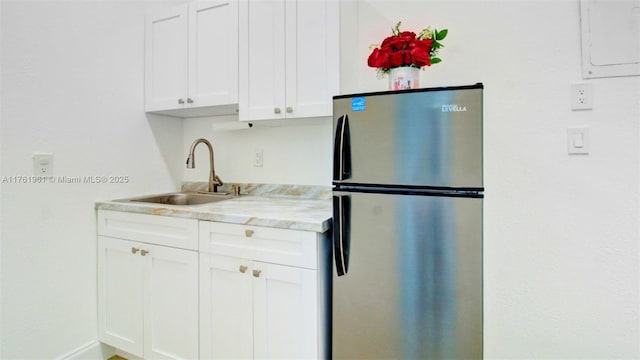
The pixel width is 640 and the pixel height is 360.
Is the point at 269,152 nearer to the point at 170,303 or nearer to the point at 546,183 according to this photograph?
the point at 170,303

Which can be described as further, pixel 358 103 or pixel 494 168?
pixel 494 168

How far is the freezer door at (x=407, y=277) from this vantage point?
3.79 ft

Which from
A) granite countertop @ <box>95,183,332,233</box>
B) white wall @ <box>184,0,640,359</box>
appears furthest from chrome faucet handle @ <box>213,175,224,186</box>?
white wall @ <box>184,0,640,359</box>

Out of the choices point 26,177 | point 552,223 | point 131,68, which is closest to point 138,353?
point 26,177

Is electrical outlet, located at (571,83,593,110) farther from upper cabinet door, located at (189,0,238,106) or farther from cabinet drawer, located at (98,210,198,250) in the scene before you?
cabinet drawer, located at (98,210,198,250)

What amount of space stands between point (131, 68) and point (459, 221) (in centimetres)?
209

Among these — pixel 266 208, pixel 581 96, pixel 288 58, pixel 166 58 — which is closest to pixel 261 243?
pixel 266 208

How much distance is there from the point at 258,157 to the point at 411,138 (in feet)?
4.02

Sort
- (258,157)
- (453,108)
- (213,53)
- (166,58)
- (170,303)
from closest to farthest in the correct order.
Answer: (453,108), (170,303), (213,53), (166,58), (258,157)

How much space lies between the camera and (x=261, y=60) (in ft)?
5.80

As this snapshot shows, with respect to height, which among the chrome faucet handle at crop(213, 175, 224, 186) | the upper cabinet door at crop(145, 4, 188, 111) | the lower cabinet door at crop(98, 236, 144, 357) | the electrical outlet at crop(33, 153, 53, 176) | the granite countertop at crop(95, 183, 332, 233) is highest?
the upper cabinet door at crop(145, 4, 188, 111)

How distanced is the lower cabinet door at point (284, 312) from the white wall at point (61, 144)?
→ 3.64 feet

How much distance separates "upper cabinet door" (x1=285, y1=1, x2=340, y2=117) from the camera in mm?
1598

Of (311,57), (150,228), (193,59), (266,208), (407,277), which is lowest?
(407,277)
